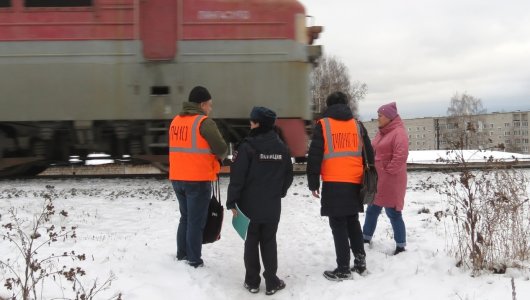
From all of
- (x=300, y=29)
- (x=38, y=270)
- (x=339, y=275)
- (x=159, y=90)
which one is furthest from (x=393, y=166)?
(x=159, y=90)

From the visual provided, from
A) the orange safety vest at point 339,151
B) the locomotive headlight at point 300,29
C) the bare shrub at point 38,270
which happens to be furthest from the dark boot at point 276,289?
the locomotive headlight at point 300,29

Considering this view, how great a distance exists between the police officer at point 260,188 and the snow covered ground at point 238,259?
27 cm

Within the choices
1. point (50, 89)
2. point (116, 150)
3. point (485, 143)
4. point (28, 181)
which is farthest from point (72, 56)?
point (485, 143)

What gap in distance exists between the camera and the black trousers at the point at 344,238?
459cm

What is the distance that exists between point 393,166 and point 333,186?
94 centimetres

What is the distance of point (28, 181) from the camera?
10.2 meters

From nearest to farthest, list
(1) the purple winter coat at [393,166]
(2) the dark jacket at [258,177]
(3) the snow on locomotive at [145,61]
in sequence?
(2) the dark jacket at [258,177]
(1) the purple winter coat at [393,166]
(3) the snow on locomotive at [145,61]

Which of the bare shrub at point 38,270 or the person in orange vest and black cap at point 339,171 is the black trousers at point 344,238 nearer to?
the person in orange vest and black cap at point 339,171

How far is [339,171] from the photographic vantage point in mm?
4578

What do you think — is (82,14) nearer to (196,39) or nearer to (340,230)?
(196,39)

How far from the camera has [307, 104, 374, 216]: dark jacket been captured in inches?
179

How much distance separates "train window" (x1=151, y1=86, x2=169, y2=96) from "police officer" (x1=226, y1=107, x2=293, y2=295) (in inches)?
182

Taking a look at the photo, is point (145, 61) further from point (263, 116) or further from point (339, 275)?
point (339, 275)

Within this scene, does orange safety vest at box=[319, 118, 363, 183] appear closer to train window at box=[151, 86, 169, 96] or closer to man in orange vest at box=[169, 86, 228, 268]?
man in orange vest at box=[169, 86, 228, 268]
